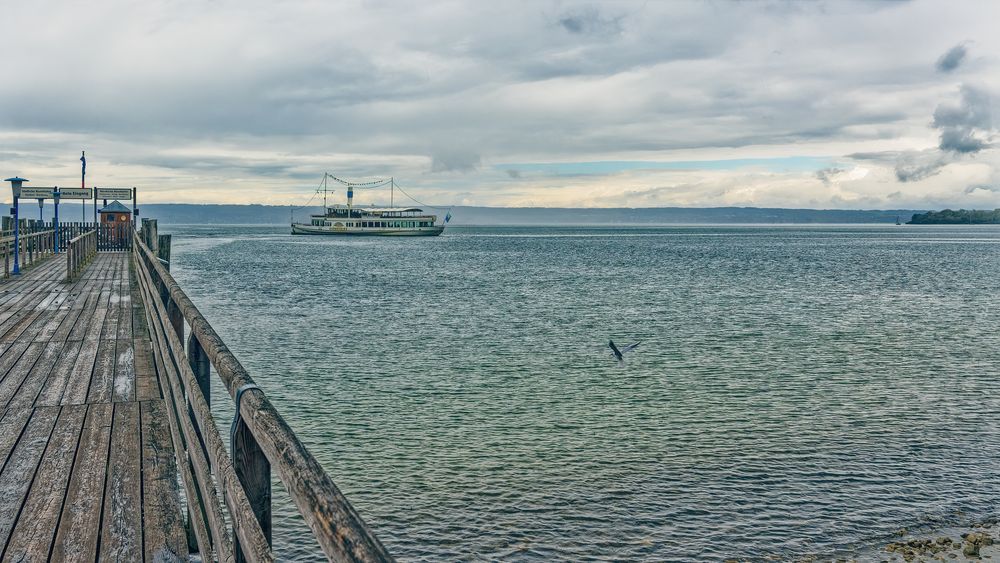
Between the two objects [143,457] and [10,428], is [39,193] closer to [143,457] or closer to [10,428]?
[10,428]

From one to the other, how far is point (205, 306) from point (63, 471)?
31159 millimetres

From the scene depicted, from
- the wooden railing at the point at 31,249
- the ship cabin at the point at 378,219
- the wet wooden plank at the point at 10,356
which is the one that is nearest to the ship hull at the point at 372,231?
the ship cabin at the point at 378,219

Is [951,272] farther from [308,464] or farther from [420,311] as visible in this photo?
[308,464]

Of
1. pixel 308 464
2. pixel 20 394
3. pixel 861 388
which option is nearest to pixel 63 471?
pixel 20 394

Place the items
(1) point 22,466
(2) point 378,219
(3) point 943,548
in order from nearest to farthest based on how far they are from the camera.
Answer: (1) point 22,466, (3) point 943,548, (2) point 378,219

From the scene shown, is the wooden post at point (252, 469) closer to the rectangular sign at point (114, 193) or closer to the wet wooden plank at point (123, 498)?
the wet wooden plank at point (123, 498)

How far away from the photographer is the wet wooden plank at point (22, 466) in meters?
4.83

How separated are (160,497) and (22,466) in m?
1.43

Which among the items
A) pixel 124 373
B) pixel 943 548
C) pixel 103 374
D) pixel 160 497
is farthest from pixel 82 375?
pixel 943 548

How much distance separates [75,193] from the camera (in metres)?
29.5

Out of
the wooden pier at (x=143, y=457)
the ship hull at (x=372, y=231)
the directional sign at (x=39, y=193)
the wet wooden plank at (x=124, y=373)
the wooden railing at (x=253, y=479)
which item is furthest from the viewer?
the ship hull at (x=372, y=231)

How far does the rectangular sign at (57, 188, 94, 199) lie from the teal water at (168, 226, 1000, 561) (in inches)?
270

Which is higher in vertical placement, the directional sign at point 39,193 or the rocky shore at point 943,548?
the directional sign at point 39,193

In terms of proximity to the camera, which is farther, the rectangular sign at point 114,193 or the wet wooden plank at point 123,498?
the rectangular sign at point 114,193
